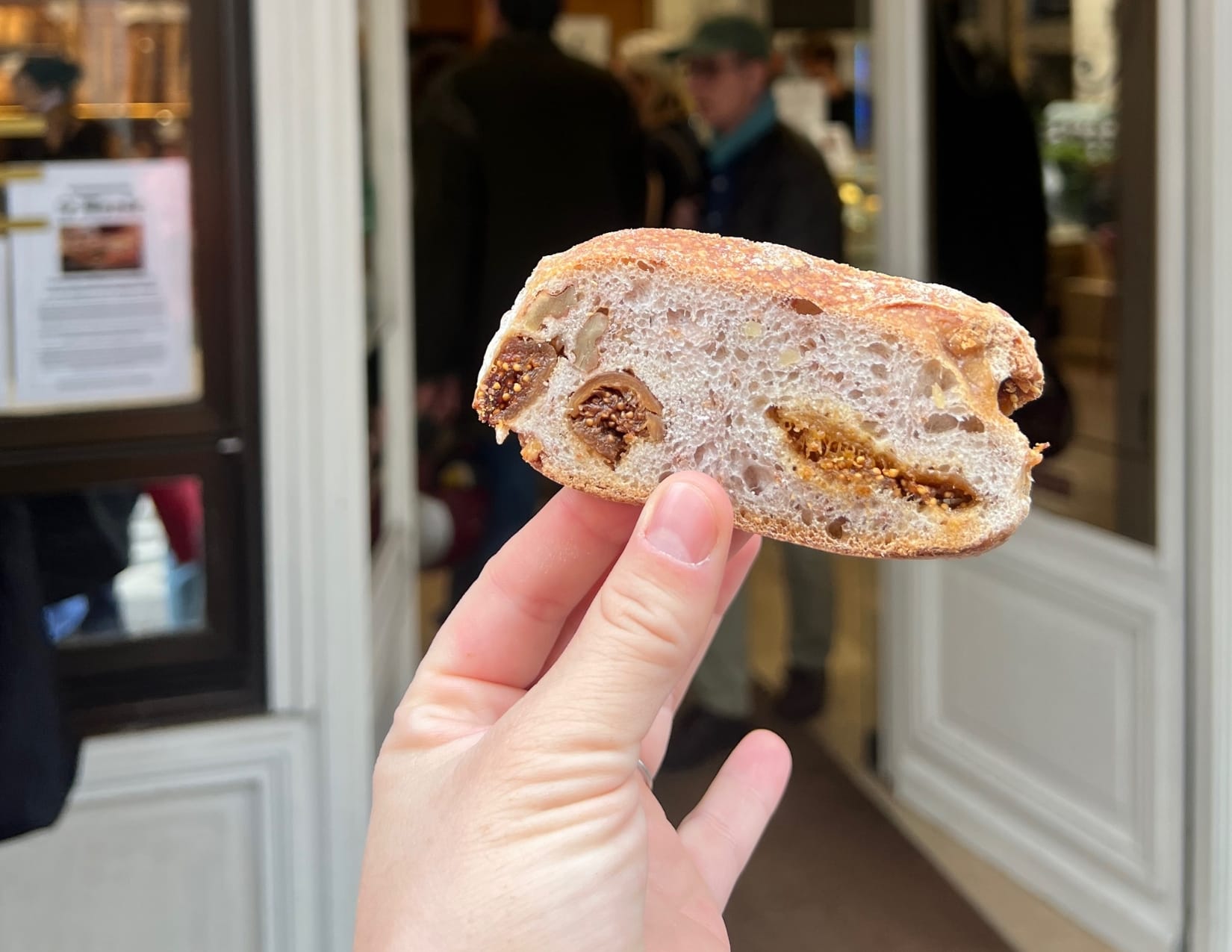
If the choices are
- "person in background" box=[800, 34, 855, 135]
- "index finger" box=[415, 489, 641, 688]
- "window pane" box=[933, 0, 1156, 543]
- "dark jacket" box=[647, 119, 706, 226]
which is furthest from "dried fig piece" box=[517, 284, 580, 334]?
"person in background" box=[800, 34, 855, 135]

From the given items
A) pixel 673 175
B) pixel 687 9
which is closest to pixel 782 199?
pixel 673 175

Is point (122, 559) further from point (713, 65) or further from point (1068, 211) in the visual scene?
point (713, 65)

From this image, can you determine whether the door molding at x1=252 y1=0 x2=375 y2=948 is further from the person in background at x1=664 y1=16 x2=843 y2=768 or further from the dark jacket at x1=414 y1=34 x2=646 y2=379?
the person in background at x1=664 y1=16 x2=843 y2=768

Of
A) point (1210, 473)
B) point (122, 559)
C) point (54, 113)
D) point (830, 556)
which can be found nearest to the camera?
point (54, 113)

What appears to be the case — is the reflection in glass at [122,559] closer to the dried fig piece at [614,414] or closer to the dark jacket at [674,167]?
the dried fig piece at [614,414]

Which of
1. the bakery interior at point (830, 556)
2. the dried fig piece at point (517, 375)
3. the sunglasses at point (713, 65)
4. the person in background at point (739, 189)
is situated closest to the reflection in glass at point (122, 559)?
the bakery interior at point (830, 556)
